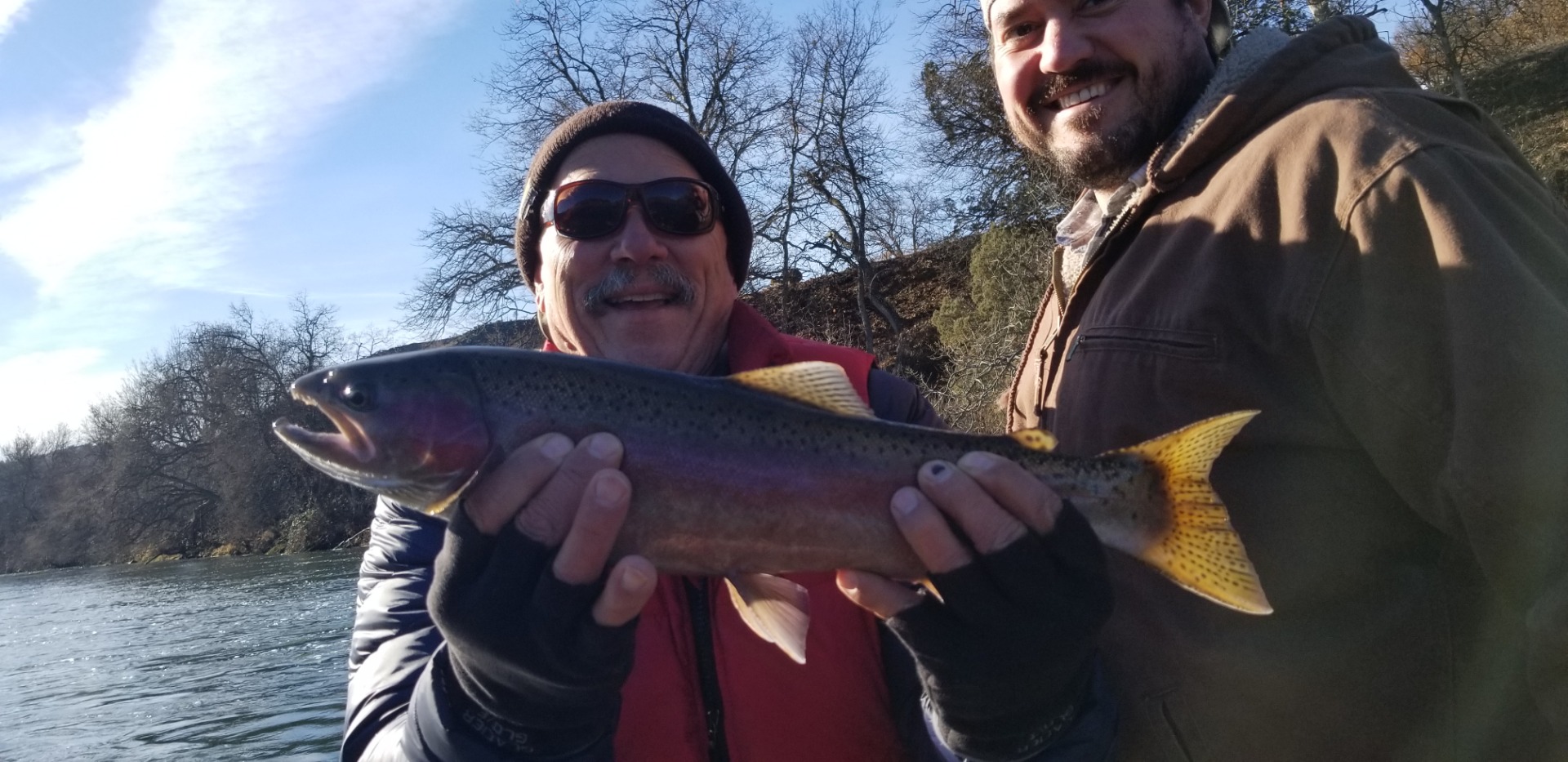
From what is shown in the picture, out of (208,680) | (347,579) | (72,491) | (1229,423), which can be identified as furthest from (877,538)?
(72,491)

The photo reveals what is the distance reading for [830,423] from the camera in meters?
2.73

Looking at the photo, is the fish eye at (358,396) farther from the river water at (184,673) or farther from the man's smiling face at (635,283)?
the river water at (184,673)

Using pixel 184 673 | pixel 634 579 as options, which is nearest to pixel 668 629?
pixel 634 579

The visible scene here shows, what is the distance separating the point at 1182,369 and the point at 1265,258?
379mm

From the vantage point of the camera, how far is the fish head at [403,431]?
2621 mm

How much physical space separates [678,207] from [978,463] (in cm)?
173

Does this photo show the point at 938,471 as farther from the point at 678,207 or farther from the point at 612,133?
the point at 612,133

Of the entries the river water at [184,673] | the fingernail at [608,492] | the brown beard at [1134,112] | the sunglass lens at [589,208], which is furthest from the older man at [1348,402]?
the river water at [184,673]

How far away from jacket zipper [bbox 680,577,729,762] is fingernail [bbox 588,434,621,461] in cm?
70

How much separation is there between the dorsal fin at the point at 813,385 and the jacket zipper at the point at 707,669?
696mm

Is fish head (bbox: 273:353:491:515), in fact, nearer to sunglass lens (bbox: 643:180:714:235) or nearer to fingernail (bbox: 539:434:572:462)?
fingernail (bbox: 539:434:572:462)

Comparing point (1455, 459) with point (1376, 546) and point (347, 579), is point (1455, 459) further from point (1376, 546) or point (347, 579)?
point (347, 579)

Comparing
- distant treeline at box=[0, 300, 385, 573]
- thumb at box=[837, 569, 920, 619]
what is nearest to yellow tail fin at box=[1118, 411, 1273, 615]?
thumb at box=[837, 569, 920, 619]

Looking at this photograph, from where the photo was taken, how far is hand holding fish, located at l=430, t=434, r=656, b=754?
2475mm
